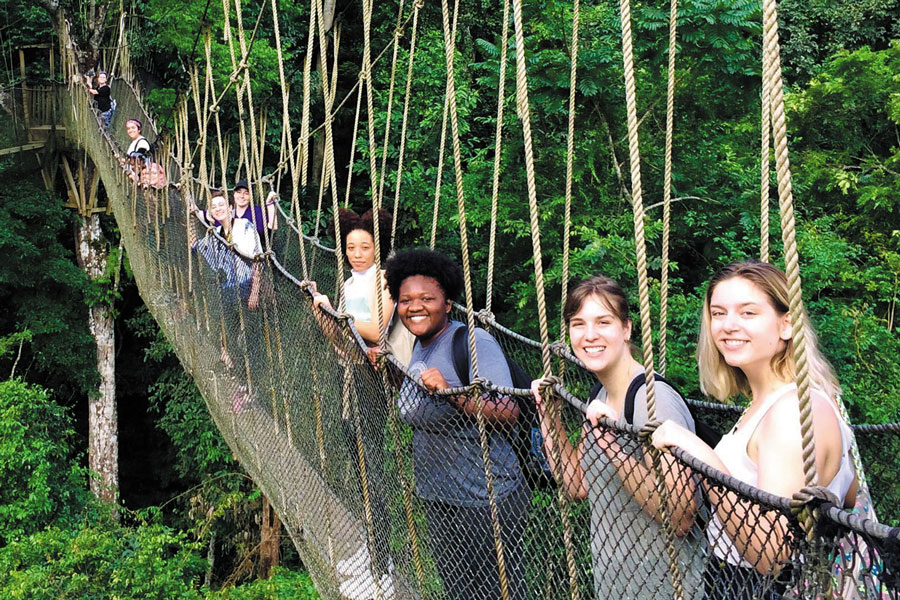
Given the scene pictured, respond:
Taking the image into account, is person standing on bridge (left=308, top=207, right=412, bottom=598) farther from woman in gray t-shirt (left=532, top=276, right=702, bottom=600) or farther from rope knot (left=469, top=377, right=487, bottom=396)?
woman in gray t-shirt (left=532, top=276, right=702, bottom=600)

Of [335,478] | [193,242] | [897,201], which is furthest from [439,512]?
[897,201]

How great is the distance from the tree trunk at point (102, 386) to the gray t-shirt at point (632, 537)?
8.37 metres

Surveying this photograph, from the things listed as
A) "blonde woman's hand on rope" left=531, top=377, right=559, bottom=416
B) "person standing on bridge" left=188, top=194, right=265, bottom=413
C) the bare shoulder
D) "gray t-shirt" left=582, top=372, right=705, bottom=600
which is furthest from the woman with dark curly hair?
"person standing on bridge" left=188, top=194, right=265, bottom=413

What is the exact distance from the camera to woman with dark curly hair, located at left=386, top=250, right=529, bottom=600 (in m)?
1.39

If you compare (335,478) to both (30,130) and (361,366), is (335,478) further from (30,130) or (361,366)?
(30,130)

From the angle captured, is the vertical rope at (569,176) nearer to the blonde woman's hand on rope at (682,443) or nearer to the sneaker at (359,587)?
the blonde woman's hand on rope at (682,443)

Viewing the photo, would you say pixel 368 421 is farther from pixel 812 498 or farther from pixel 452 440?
pixel 812 498

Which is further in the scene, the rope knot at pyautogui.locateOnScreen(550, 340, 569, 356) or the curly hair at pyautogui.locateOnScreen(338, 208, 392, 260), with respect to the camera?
the curly hair at pyautogui.locateOnScreen(338, 208, 392, 260)

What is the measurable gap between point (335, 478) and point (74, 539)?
521cm

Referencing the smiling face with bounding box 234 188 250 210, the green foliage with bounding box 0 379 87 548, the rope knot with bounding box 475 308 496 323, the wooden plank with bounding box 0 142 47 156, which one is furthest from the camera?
the wooden plank with bounding box 0 142 47 156

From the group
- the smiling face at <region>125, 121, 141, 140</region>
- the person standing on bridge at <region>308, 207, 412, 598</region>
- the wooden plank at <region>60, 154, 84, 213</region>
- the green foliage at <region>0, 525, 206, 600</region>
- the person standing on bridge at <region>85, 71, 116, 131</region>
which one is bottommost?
the green foliage at <region>0, 525, 206, 600</region>

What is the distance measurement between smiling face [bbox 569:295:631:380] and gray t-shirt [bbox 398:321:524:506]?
25 cm

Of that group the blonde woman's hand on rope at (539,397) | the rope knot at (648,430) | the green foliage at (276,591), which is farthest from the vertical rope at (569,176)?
the green foliage at (276,591)

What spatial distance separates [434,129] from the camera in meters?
6.84
